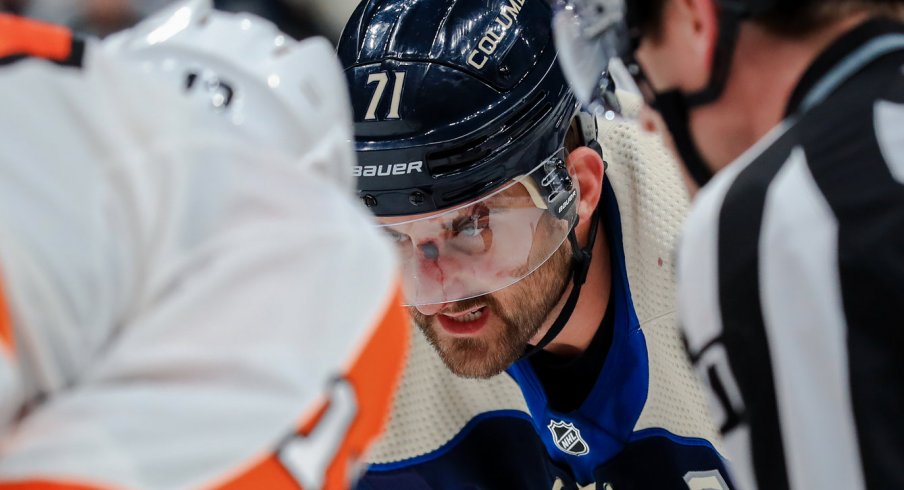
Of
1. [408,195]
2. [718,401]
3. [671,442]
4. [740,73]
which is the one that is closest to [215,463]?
[718,401]

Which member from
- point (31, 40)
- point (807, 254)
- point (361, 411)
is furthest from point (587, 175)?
point (31, 40)

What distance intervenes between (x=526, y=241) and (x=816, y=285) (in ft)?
2.99

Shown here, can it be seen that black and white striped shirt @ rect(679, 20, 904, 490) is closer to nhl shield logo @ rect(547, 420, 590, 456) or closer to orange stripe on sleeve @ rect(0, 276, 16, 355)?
orange stripe on sleeve @ rect(0, 276, 16, 355)

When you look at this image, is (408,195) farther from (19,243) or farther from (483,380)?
(19,243)

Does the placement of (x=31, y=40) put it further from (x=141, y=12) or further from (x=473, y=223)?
(x=141, y=12)

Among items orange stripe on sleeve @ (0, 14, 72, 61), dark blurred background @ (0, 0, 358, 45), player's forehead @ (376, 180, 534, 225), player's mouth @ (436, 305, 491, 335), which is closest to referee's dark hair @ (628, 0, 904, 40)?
orange stripe on sleeve @ (0, 14, 72, 61)

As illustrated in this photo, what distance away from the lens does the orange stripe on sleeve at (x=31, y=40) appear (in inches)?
29.4

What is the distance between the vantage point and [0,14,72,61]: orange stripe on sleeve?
748 millimetres

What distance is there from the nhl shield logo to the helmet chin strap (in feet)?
0.48

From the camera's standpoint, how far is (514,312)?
1871 millimetres

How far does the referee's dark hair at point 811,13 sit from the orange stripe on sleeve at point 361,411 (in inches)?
17.9

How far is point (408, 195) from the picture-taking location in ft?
5.54

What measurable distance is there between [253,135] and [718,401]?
1.59ft

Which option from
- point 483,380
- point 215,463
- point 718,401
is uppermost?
point 215,463
